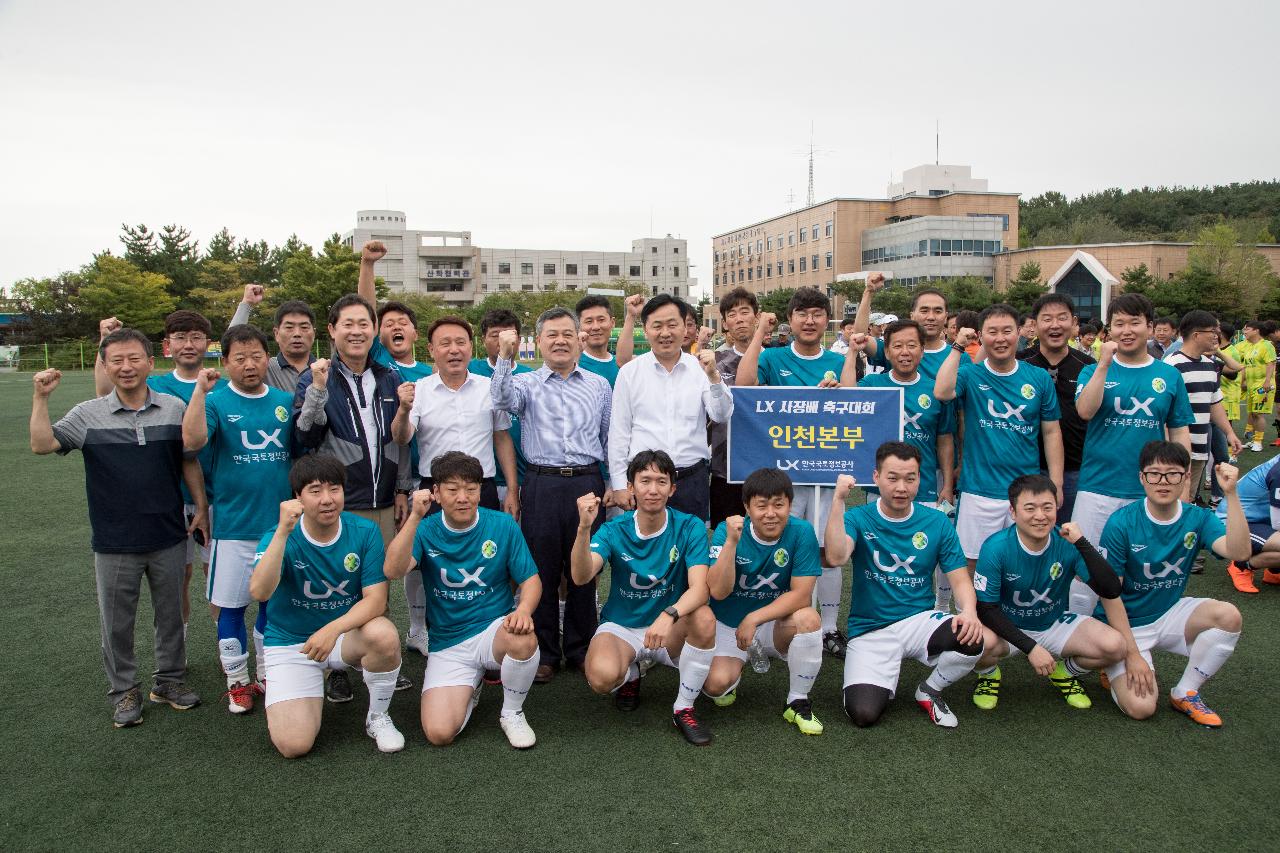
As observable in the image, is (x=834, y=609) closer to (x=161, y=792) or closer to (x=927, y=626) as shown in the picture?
(x=927, y=626)

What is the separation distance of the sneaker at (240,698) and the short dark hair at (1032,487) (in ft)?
13.8

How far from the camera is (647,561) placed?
14.4 feet

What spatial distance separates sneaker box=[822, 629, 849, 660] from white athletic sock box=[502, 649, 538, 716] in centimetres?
208

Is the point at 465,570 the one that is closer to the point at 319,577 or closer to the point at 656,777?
the point at 319,577

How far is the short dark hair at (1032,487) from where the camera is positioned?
4.32 meters

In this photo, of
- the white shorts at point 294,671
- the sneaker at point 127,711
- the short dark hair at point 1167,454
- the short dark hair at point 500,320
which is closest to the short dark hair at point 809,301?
the short dark hair at point 500,320

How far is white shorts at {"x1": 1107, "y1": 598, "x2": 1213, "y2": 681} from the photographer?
4.39 metres

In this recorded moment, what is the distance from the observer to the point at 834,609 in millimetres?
5387

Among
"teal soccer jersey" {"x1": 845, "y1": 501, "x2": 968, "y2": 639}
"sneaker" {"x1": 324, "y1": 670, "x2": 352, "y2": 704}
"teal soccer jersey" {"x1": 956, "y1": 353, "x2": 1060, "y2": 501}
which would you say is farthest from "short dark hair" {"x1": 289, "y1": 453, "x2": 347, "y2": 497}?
"teal soccer jersey" {"x1": 956, "y1": 353, "x2": 1060, "y2": 501}

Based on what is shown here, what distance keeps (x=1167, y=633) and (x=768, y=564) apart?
2.16 meters

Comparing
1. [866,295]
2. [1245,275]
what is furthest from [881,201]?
[866,295]

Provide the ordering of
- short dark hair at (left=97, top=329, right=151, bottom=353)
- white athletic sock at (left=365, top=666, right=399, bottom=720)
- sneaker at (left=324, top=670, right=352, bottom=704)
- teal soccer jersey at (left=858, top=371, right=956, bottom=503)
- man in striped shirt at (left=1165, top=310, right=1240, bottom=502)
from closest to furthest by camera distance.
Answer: white athletic sock at (left=365, top=666, right=399, bottom=720)
short dark hair at (left=97, top=329, right=151, bottom=353)
sneaker at (left=324, top=670, right=352, bottom=704)
teal soccer jersey at (left=858, top=371, right=956, bottom=503)
man in striped shirt at (left=1165, top=310, right=1240, bottom=502)

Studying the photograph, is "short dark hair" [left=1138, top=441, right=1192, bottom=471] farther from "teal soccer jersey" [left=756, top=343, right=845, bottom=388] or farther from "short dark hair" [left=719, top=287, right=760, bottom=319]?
"short dark hair" [left=719, top=287, right=760, bottom=319]

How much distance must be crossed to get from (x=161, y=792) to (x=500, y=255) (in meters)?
84.4
